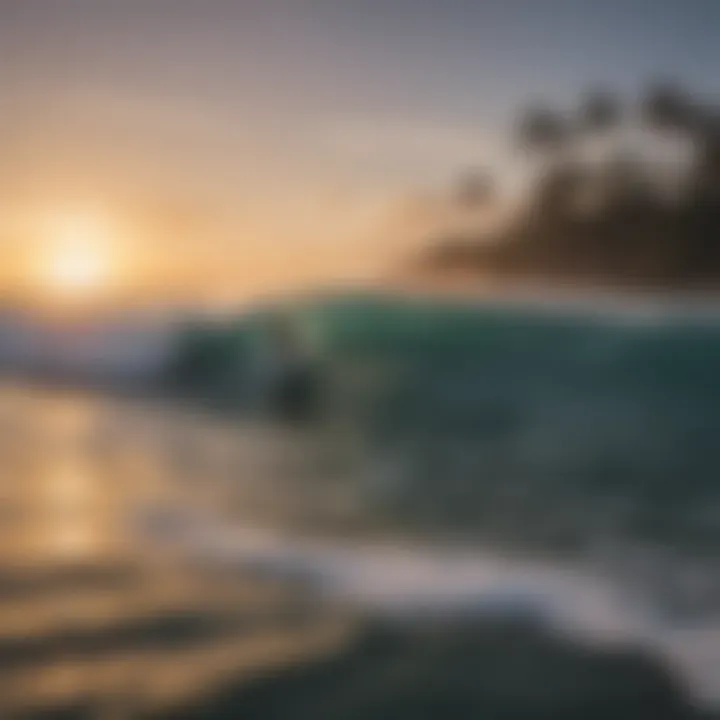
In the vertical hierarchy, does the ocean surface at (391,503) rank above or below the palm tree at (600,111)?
below

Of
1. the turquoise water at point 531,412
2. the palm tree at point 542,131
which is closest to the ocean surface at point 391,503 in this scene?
the turquoise water at point 531,412

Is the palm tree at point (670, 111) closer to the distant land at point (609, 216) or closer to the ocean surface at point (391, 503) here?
the distant land at point (609, 216)

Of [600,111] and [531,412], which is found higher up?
[600,111]

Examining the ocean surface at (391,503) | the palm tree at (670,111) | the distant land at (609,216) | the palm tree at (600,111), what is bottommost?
the ocean surface at (391,503)

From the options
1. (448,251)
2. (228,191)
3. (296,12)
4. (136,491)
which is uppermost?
(296,12)

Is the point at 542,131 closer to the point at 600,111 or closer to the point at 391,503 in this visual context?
the point at 600,111

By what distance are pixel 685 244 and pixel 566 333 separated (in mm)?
170

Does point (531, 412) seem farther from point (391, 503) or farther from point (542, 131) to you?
point (542, 131)

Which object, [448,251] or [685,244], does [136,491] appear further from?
[685,244]

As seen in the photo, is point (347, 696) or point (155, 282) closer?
point (347, 696)

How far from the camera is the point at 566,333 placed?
3.47 ft

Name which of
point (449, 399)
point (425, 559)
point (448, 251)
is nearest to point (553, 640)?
point (425, 559)

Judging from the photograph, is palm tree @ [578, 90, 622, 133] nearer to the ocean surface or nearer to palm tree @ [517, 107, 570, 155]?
palm tree @ [517, 107, 570, 155]

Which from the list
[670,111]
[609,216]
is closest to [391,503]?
[609,216]
